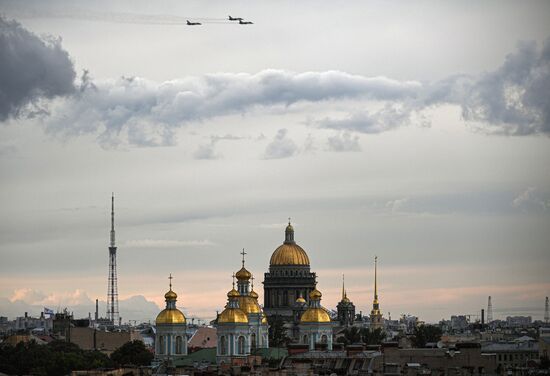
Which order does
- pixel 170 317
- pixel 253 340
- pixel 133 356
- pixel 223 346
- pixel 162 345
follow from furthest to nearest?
1. pixel 133 356
2. pixel 253 340
3. pixel 170 317
4. pixel 162 345
5. pixel 223 346

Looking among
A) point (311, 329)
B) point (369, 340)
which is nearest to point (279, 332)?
point (369, 340)

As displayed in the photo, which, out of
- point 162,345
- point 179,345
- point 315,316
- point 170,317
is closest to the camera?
point 162,345

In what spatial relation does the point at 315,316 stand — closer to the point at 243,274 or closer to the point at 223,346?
the point at 243,274

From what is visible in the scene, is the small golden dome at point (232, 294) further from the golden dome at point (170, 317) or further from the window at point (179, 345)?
the window at point (179, 345)

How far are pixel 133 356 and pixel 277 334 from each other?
27.0 m

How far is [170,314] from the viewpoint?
161000 mm

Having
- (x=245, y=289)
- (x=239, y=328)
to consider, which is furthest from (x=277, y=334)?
(x=239, y=328)

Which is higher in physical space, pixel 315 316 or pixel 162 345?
pixel 315 316

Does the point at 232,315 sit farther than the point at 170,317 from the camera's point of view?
No

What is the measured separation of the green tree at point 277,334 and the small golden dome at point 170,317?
837 inches

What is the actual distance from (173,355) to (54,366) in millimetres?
15050

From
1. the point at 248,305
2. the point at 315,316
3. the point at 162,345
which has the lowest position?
the point at 162,345

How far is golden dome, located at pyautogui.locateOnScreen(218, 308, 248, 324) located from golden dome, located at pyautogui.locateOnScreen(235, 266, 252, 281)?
10.5 meters

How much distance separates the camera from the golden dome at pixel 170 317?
15988 cm
